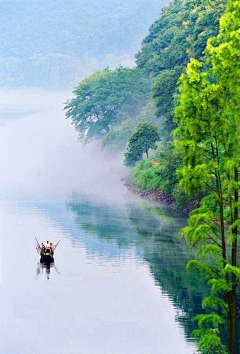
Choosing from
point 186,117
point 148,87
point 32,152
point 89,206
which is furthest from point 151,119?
point 186,117

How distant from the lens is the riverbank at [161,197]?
235ft

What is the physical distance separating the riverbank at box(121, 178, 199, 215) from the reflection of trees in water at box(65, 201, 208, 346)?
1039 mm

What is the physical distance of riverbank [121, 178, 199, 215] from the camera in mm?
71562

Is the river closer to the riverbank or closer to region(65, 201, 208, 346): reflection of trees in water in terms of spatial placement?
region(65, 201, 208, 346): reflection of trees in water

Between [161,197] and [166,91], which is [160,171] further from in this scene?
[166,91]

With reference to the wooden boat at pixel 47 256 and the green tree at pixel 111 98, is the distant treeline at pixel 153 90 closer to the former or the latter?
the green tree at pixel 111 98

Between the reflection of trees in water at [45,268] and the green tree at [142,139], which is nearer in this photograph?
the reflection of trees in water at [45,268]

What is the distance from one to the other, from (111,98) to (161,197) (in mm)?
37340

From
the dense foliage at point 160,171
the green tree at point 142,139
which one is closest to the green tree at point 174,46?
the green tree at point 142,139

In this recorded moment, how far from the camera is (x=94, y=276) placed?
51.7 meters

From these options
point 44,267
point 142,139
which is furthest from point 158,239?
point 142,139

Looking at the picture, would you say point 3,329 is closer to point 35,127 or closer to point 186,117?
point 186,117

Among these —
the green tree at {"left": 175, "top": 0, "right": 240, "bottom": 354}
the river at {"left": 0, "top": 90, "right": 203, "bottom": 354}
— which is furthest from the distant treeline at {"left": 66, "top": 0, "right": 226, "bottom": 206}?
the green tree at {"left": 175, "top": 0, "right": 240, "bottom": 354}

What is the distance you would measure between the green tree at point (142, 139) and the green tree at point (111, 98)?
2191 cm
